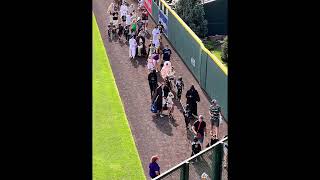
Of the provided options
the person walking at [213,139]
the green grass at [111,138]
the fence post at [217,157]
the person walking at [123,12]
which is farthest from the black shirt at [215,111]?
the person walking at [123,12]

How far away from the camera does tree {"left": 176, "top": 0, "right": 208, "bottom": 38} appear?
89.4 feet

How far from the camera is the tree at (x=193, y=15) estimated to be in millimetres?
27250

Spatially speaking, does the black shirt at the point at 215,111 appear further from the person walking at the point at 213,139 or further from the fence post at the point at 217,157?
the fence post at the point at 217,157

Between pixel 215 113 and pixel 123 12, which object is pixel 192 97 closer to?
pixel 215 113

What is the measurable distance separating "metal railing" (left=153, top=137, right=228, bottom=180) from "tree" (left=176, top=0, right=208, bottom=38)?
1828 centimetres

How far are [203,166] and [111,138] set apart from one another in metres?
8.50

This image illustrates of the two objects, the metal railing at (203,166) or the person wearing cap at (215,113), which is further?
the person wearing cap at (215,113)

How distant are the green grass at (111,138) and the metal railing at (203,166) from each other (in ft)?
19.2

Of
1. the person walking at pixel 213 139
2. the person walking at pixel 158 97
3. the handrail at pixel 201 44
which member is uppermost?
the handrail at pixel 201 44
